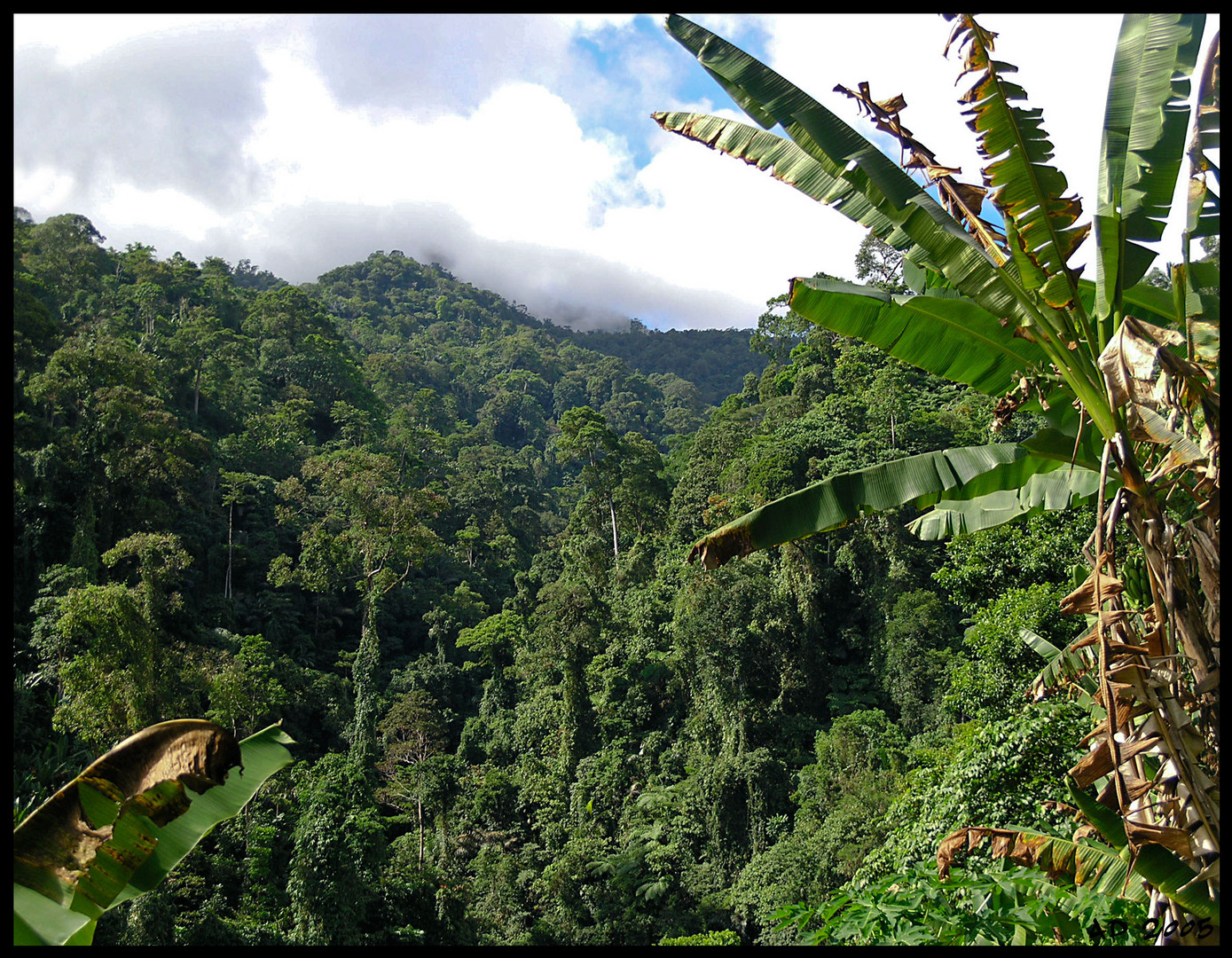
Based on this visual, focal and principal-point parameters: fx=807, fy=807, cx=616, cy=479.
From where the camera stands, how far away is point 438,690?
18.2m

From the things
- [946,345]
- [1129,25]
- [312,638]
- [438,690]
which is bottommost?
[438,690]

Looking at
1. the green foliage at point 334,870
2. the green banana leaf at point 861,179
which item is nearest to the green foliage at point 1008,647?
the green banana leaf at point 861,179

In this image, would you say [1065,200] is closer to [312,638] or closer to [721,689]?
[721,689]

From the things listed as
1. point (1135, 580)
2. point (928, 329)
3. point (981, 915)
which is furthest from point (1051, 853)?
point (928, 329)

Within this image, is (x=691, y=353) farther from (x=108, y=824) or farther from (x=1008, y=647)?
(x=108, y=824)

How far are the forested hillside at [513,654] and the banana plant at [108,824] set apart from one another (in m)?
1.70

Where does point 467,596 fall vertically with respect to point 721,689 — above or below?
above

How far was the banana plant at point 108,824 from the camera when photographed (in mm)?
1480

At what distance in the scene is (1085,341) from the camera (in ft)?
6.66

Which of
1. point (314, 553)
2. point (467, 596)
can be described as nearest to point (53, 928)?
point (314, 553)

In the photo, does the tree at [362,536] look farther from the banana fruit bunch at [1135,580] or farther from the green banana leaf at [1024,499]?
the banana fruit bunch at [1135,580]

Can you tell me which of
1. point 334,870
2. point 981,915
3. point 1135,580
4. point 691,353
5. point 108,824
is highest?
point 691,353

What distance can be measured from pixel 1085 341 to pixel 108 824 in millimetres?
2425

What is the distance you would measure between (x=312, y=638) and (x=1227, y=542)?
61.7 feet
